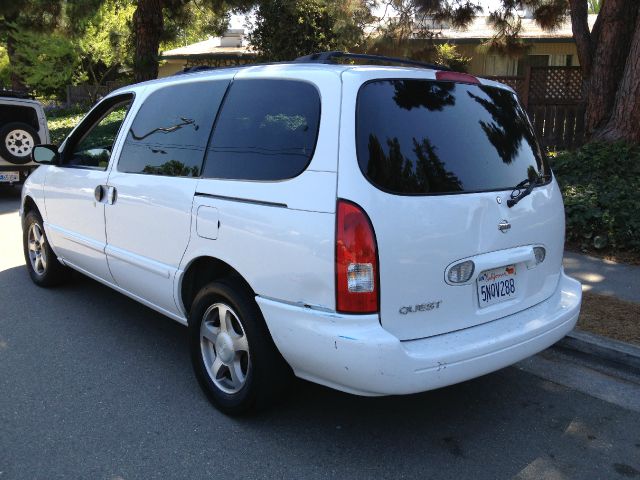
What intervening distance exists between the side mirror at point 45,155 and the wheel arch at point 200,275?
6.99 feet

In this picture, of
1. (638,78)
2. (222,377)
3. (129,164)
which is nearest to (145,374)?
(222,377)

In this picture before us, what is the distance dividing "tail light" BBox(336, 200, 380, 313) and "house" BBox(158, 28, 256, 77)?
18.0 metres

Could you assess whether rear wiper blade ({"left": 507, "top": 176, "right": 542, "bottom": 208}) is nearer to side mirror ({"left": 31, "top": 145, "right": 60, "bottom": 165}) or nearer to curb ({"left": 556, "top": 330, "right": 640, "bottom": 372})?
curb ({"left": 556, "top": 330, "right": 640, "bottom": 372})

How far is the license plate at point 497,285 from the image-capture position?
3139 mm

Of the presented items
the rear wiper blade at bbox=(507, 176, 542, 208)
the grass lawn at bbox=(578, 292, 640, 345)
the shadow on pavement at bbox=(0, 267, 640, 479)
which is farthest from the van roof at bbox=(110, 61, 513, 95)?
the grass lawn at bbox=(578, 292, 640, 345)

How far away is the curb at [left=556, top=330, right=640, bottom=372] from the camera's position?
4.19m

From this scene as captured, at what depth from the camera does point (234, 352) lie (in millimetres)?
3453

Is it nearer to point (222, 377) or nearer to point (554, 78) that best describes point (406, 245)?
→ point (222, 377)

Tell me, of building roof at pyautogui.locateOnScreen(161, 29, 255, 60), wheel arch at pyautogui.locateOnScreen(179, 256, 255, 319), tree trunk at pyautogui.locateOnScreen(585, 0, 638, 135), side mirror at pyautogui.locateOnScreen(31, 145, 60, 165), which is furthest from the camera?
building roof at pyautogui.locateOnScreen(161, 29, 255, 60)

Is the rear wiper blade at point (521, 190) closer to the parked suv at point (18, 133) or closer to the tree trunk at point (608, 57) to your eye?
the tree trunk at point (608, 57)

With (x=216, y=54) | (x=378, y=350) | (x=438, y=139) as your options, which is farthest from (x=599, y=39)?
(x=216, y=54)

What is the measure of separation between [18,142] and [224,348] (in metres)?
8.92

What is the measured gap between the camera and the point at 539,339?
3309mm

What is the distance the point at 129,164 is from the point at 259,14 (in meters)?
15.0
